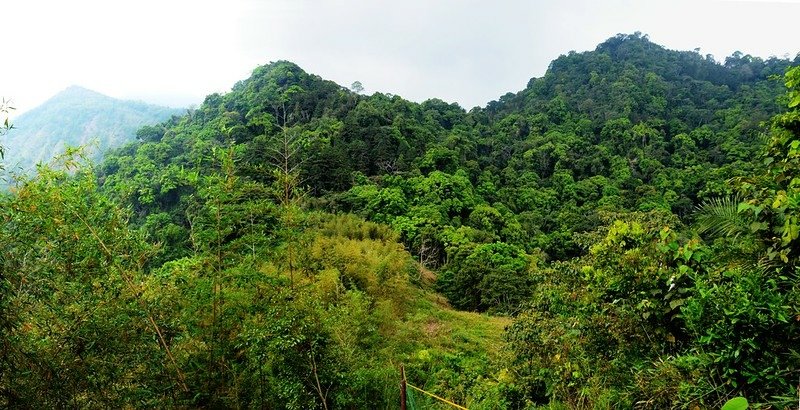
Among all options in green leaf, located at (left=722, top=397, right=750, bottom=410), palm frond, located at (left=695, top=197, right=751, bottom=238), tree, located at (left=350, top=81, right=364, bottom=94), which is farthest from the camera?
tree, located at (left=350, top=81, right=364, bottom=94)

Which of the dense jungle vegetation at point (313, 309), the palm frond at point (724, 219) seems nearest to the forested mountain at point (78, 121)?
the dense jungle vegetation at point (313, 309)

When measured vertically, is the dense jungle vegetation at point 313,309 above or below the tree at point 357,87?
below

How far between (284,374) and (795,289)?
3.74 metres

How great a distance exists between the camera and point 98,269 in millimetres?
3570

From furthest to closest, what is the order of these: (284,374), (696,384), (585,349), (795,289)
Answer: (284,374) → (585,349) → (696,384) → (795,289)

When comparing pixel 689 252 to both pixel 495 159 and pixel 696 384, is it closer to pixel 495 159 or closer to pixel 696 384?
pixel 696 384

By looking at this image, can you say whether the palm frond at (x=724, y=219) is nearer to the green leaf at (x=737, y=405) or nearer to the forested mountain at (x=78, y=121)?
the green leaf at (x=737, y=405)

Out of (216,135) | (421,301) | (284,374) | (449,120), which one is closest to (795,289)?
(284,374)

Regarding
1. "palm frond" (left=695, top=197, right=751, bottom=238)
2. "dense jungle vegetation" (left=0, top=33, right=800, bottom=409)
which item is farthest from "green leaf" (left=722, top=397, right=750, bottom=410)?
"palm frond" (left=695, top=197, right=751, bottom=238)

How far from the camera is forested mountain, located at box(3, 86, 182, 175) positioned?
55469 millimetres

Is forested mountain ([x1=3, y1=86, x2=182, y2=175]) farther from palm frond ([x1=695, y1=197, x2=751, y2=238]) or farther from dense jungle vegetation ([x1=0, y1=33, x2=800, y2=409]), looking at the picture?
palm frond ([x1=695, y1=197, x2=751, y2=238])

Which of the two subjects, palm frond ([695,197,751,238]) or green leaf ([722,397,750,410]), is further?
palm frond ([695,197,751,238])

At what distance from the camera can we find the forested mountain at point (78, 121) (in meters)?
55.5

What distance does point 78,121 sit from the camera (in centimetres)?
6525
